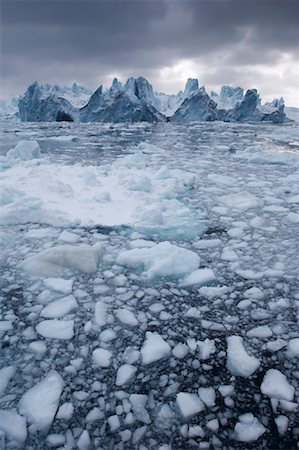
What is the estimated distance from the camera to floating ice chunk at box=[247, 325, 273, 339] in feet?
5.08

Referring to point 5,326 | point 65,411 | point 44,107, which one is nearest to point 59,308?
point 5,326

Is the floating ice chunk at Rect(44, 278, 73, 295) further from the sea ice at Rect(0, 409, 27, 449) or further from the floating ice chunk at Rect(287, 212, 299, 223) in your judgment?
the floating ice chunk at Rect(287, 212, 299, 223)

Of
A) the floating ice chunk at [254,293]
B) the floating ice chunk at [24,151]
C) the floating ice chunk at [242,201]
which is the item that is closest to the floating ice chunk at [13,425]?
the floating ice chunk at [254,293]

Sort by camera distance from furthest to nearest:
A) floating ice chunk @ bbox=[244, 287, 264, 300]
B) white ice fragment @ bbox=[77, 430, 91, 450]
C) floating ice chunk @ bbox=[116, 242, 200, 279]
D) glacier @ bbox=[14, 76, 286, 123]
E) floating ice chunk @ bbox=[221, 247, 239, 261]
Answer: glacier @ bbox=[14, 76, 286, 123] → floating ice chunk @ bbox=[221, 247, 239, 261] → floating ice chunk @ bbox=[116, 242, 200, 279] → floating ice chunk @ bbox=[244, 287, 264, 300] → white ice fragment @ bbox=[77, 430, 91, 450]

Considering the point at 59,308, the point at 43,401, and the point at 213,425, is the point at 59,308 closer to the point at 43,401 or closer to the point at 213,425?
the point at 43,401

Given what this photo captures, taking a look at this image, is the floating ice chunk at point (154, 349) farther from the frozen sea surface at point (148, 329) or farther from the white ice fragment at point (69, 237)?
the white ice fragment at point (69, 237)

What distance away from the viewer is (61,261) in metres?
2.21

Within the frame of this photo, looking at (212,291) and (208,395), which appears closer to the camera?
(208,395)

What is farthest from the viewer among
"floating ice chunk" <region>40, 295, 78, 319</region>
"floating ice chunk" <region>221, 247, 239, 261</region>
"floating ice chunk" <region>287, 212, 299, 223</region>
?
"floating ice chunk" <region>287, 212, 299, 223</region>

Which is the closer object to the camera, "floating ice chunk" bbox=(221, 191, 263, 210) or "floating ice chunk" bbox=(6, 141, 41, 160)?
"floating ice chunk" bbox=(221, 191, 263, 210)

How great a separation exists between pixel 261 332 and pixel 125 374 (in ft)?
2.32

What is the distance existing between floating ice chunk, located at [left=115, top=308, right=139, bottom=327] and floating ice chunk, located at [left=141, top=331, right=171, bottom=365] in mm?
123

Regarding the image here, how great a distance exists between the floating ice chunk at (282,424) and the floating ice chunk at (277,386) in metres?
0.09

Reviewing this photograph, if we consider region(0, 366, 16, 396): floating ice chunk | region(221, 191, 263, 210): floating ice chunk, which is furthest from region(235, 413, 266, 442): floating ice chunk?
region(221, 191, 263, 210): floating ice chunk
